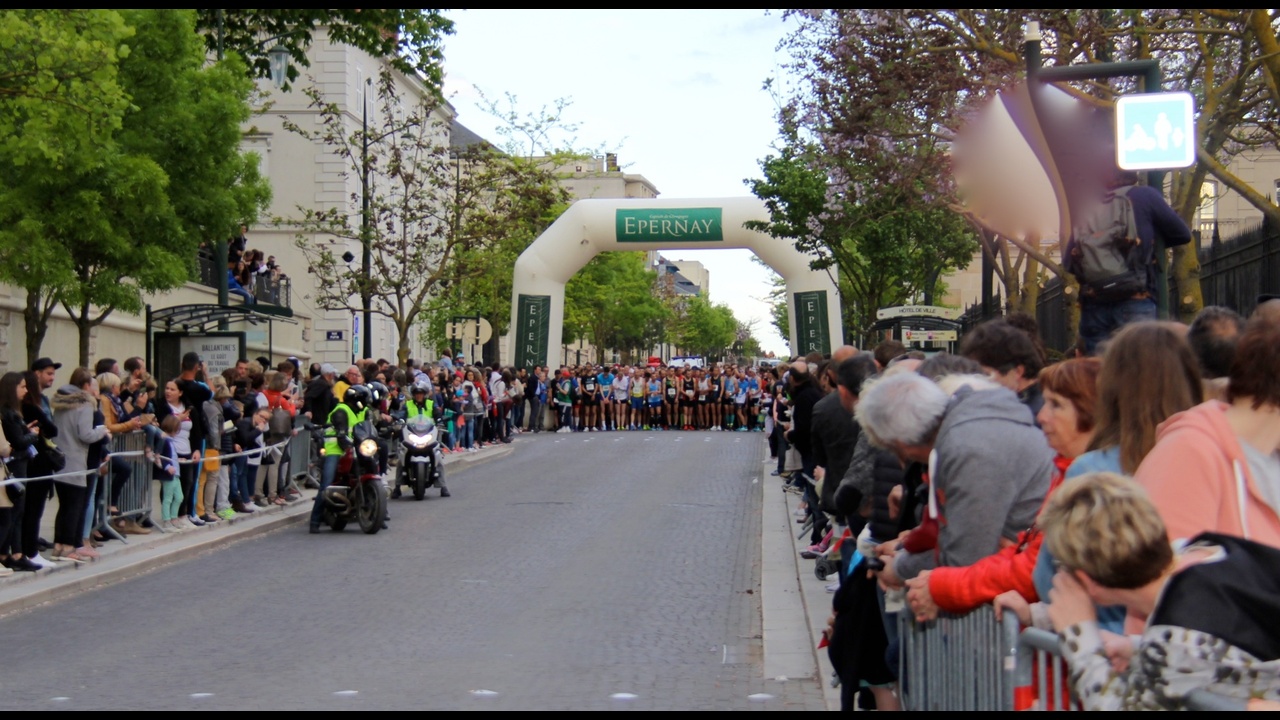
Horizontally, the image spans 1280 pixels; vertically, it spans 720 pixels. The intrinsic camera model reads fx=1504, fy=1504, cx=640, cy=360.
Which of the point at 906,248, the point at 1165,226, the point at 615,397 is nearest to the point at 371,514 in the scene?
the point at 1165,226

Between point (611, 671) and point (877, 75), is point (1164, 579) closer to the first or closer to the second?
point (611, 671)

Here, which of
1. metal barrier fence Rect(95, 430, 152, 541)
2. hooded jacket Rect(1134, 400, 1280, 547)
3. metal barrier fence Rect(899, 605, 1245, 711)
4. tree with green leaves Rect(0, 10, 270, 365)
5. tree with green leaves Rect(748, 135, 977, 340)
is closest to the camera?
hooded jacket Rect(1134, 400, 1280, 547)

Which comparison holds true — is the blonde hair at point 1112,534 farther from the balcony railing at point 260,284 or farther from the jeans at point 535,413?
the jeans at point 535,413

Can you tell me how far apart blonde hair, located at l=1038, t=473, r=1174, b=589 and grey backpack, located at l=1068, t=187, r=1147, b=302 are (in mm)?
4255

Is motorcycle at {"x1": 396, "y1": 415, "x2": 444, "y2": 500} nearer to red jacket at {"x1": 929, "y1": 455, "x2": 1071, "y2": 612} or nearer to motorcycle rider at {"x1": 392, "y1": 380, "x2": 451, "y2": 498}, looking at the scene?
motorcycle rider at {"x1": 392, "y1": 380, "x2": 451, "y2": 498}

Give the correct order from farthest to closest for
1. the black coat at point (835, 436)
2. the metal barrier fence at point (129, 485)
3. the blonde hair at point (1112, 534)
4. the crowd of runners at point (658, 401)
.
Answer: the crowd of runners at point (658, 401)
the metal barrier fence at point (129, 485)
the black coat at point (835, 436)
the blonde hair at point (1112, 534)

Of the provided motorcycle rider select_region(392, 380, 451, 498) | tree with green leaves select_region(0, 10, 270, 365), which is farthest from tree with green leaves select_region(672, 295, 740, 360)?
motorcycle rider select_region(392, 380, 451, 498)

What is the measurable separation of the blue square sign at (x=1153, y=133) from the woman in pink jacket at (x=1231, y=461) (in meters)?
4.21

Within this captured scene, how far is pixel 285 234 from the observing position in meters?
49.6

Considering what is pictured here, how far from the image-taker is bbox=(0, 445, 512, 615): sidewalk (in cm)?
1142

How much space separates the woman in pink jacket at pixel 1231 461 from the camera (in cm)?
338

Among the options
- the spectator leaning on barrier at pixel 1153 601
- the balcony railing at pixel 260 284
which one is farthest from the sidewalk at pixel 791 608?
the balcony railing at pixel 260 284

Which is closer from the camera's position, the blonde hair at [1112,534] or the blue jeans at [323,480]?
the blonde hair at [1112,534]

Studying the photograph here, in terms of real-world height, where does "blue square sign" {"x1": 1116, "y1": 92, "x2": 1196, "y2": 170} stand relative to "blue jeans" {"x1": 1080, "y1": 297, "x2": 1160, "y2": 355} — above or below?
above
